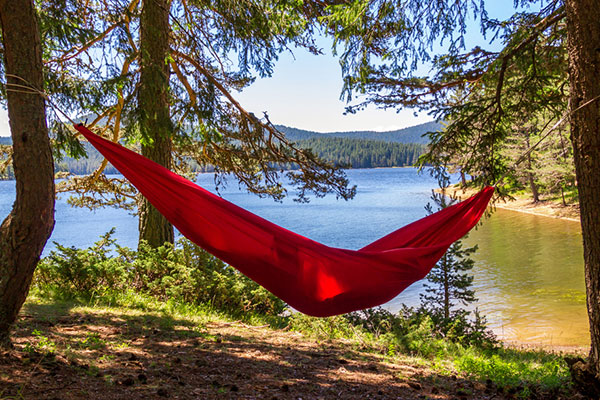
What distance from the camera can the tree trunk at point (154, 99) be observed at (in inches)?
138

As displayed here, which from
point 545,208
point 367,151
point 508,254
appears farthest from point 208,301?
point 367,151

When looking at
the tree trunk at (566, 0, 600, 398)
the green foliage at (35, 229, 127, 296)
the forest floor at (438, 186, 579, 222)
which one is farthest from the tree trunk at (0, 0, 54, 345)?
the forest floor at (438, 186, 579, 222)

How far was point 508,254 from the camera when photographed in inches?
403

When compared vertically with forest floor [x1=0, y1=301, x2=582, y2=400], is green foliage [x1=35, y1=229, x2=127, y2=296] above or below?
above

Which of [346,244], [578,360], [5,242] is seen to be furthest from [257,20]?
[346,244]

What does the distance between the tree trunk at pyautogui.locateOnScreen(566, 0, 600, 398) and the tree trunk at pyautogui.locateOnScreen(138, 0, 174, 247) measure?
2.84 meters

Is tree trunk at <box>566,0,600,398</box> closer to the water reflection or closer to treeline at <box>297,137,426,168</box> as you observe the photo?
the water reflection

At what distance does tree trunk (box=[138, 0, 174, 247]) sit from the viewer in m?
3.50

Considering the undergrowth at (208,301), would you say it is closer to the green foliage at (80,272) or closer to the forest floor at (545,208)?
the green foliage at (80,272)

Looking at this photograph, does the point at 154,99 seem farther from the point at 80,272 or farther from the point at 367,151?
the point at 367,151

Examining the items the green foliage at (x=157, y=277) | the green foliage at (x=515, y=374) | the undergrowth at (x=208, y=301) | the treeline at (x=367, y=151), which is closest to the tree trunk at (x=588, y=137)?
the green foliage at (x=515, y=374)

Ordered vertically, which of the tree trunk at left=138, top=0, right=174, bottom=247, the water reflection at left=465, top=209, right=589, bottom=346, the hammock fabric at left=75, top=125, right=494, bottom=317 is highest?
the tree trunk at left=138, top=0, right=174, bottom=247

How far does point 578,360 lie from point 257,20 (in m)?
3.49

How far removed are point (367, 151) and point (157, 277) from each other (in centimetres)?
4773
